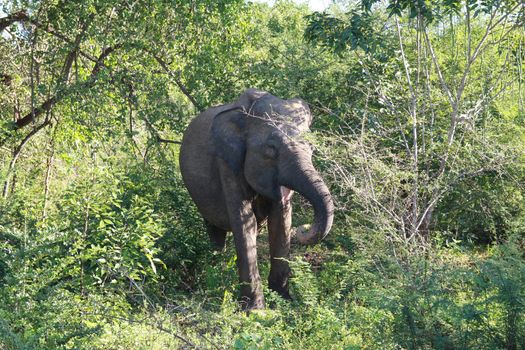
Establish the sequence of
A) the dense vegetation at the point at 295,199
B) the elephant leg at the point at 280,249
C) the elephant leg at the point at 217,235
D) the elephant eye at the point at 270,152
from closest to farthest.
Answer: the dense vegetation at the point at 295,199 → the elephant eye at the point at 270,152 → the elephant leg at the point at 280,249 → the elephant leg at the point at 217,235

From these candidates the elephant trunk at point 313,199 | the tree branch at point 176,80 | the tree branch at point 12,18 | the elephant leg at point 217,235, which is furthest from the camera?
the tree branch at point 176,80

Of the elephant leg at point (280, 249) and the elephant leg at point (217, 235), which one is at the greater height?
the elephant leg at point (217, 235)

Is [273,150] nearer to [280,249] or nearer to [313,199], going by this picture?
[313,199]

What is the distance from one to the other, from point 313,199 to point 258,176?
0.95 meters

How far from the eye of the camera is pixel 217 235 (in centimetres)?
1140

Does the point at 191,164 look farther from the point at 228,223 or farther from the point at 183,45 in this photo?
the point at 183,45

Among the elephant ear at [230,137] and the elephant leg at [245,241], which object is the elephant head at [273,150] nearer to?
the elephant ear at [230,137]

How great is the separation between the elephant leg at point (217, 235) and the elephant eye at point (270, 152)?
1980mm

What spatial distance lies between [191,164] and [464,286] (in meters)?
4.33

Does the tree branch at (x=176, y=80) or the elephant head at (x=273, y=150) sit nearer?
the elephant head at (x=273, y=150)

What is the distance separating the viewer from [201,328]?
7766 millimetres

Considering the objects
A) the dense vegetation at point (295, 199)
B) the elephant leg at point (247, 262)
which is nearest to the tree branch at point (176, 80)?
the dense vegetation at point (295, 199)

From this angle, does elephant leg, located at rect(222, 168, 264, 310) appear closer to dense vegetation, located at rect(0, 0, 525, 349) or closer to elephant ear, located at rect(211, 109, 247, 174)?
elephant ear, located at rect(211, 109, 247, 174)

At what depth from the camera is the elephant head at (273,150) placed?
9.05 meters
